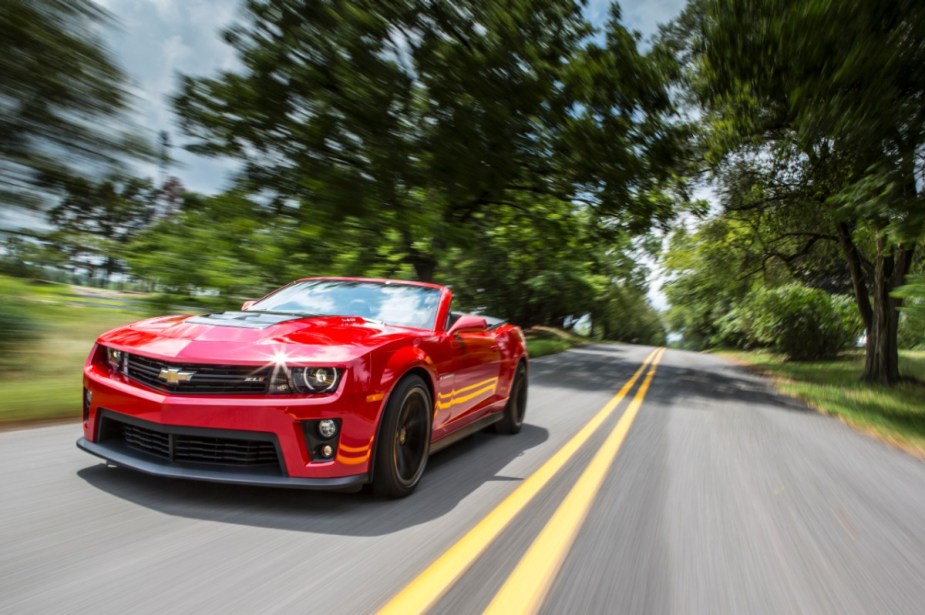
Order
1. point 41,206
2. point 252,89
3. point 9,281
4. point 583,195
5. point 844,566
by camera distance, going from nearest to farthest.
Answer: point 844,566 → point 9,281 → point 41,206 → point 252,89 → point 583,195

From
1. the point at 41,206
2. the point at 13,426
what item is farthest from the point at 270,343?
the point at 41,206

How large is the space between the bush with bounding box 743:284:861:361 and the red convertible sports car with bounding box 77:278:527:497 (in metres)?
22.2

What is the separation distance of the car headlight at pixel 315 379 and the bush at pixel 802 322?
22734 millimetres

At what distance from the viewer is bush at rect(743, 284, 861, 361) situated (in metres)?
23.3

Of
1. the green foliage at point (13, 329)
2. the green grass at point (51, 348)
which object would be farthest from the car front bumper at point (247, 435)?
the green foliage at point (13, 329)

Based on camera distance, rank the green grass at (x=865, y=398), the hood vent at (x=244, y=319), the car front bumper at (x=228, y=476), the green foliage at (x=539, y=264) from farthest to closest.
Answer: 1. the green foliage at (x=539, y=264)
2. the green grass at (x=865, y=398)
3. the hood vent at (x=244, y=319)
4. the car front bumper at (x=228, y=476)

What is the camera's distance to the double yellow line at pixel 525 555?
2.40 meters

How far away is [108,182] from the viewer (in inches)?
268

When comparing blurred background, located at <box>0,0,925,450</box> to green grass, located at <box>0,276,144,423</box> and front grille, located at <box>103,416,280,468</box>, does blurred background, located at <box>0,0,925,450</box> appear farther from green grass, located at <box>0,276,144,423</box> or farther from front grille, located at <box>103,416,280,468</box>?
front grille, located at <box>103,416,280,468</box>

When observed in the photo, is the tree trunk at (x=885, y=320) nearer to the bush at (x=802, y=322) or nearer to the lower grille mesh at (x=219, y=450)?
the bush at (x=802, y=322)

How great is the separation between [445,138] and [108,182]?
19.5ft

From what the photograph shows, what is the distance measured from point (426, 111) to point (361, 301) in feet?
24.1

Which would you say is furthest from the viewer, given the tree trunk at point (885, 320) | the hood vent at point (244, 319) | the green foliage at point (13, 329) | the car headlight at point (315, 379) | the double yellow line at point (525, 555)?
the tree trunk at point (885, 320)

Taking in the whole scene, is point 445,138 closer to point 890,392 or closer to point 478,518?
point 478,518
